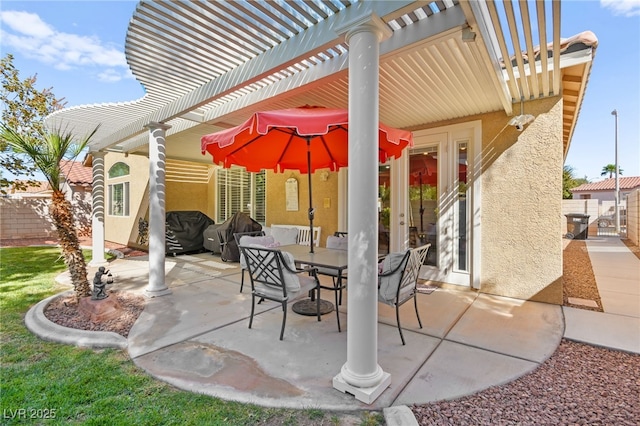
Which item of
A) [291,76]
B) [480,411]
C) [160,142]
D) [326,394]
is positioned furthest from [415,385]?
[160,142]

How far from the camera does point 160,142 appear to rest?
16.3 ft

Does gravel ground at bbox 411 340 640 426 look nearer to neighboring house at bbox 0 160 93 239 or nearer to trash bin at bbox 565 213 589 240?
trash bin at bbox 565 213 589 240

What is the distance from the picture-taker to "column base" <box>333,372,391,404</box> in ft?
7.28

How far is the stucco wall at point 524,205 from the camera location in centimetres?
447

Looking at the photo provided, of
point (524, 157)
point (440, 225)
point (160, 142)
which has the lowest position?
point (440, 225)

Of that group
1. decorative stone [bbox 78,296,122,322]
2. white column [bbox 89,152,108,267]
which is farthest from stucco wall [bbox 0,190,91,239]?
decorative stone [bbox 78,296,122,322]

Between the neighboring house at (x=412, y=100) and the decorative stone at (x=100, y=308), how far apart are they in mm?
872

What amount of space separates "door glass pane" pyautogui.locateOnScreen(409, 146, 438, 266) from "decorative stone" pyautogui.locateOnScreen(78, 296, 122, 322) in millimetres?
4780

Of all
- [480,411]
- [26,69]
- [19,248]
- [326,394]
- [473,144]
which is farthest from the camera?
[19,248]

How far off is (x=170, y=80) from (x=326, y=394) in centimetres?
417

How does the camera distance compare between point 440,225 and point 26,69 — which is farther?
point 26,69

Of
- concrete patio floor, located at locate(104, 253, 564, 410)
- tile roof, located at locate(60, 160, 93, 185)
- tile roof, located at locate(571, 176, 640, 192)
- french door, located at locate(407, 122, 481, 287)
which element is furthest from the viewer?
tile roof, located at locate(571, 176, 640, 192)

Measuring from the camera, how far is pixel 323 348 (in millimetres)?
3092

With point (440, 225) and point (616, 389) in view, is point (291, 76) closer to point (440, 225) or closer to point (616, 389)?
point (440, 225)
